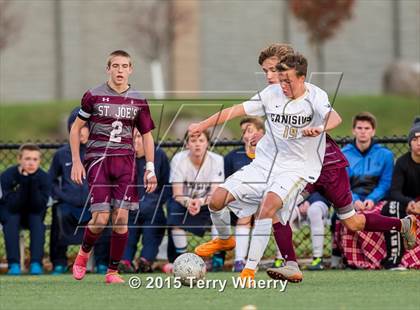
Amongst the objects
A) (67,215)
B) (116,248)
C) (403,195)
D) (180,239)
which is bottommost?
(180,239)

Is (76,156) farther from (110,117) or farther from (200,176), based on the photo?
(200,176)

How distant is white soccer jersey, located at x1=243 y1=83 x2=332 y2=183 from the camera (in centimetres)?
860

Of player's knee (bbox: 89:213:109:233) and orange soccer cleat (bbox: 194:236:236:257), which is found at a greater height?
player's knee (bbox: 89:213:109:233)

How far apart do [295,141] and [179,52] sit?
2516cm

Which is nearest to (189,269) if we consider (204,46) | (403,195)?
(403,195)

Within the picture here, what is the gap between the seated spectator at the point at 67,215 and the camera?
36.4 feet

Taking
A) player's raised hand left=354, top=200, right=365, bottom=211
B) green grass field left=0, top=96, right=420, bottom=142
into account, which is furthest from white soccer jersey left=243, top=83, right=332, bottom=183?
green grass field left=0, top=96, right=420, bottom=142

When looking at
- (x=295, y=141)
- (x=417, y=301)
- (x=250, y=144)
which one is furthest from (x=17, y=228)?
(x=417, y=301)

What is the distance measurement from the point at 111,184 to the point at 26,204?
6.96ft

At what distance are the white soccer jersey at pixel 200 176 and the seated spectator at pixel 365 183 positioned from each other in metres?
1.28

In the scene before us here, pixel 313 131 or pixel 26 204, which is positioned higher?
pixel 313 131

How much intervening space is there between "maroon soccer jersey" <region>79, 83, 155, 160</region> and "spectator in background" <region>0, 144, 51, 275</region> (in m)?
2.00

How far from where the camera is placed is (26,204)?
1114 cm

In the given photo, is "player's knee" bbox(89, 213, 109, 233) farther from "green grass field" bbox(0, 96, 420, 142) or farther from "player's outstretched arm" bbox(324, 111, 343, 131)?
"green grass field" bbox(0, 96, 420, 142)
